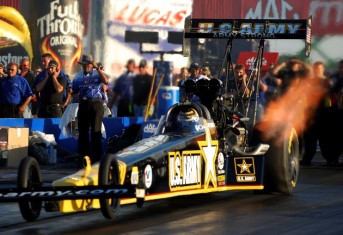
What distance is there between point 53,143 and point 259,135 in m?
6.05

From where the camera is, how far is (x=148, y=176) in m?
12.6

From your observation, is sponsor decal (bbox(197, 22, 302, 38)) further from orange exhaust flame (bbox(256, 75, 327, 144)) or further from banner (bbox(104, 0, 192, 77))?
banner (bbox(104, 0, 192, 77))

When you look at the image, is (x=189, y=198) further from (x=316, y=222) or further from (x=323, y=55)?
(x=323, y=55)

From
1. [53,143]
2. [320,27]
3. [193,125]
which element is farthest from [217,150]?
[320,27]

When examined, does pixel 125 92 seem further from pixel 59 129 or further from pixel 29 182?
pixel 29 182

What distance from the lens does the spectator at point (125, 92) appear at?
21.8 metres

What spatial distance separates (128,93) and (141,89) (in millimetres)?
329

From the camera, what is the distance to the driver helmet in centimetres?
1409

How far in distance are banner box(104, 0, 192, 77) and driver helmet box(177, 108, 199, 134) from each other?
7997mm

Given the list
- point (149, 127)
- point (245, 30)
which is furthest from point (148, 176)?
point (149, 127)

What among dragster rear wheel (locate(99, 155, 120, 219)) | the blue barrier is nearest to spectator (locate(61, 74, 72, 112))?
the blue barrier

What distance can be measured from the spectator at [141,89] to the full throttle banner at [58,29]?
4594mm

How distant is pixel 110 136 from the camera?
21203 millimetres

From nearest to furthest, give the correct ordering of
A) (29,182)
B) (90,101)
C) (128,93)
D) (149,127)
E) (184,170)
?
(29,182) < (184,170) < (149,127) < (90,101) < (128,93)
